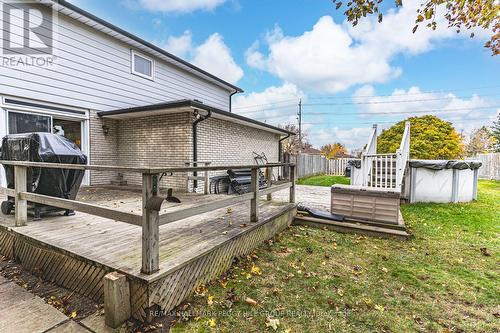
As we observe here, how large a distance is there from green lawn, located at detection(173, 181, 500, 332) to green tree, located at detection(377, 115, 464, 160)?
12671mm

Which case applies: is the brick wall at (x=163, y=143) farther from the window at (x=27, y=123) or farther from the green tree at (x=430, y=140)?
the green tree at (x=430, y=140)

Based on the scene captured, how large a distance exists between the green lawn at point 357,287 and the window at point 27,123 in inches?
260

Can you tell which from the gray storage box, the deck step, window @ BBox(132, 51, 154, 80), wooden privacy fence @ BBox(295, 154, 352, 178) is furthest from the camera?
wooden privacy fence @ BBox(295, 154, 352, 178)

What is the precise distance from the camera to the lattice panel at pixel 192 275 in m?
2.11

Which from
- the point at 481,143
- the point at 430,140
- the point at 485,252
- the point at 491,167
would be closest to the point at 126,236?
the point at 485,252

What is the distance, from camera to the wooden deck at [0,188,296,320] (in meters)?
2.23

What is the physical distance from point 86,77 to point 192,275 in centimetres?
743

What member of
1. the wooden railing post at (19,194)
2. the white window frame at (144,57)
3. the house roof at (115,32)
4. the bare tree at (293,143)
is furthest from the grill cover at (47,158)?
the bare tree at (293,143)

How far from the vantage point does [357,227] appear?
15.7 feet

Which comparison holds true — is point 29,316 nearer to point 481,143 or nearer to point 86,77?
point 86,77

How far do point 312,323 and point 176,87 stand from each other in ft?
33.4

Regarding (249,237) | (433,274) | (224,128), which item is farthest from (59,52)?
(433,274)

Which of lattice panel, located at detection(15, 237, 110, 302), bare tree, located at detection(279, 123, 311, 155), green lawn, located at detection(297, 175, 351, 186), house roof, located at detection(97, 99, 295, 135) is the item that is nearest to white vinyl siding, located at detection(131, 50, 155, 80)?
house roof, located at detection(97, 99, 295, 135)

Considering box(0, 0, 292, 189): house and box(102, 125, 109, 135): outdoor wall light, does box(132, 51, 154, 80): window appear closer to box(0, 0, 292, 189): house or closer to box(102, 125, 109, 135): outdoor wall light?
box(0, 0, 292, 189): house
